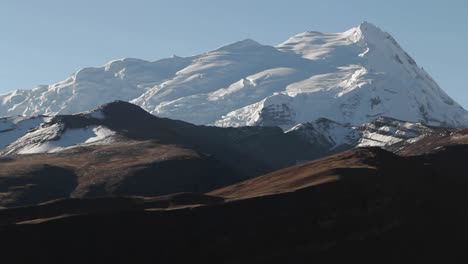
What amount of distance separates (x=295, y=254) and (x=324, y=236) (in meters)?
6.81

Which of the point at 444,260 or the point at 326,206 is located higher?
the point at 326,206

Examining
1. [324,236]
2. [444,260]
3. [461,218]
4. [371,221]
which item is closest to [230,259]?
[324,236]

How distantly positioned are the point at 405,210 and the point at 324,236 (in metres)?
21.7

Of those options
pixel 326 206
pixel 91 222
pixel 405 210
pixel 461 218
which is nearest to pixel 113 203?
pixel 91 222

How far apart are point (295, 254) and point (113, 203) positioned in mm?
31824

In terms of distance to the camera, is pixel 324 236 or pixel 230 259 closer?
pixel 230 259

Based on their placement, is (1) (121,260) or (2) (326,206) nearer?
(1) (121,260)

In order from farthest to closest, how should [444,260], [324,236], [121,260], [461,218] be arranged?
[461,218], [444,260], [324,236], [121,260]

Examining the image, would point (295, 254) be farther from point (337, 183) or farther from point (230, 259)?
point (337, 183)

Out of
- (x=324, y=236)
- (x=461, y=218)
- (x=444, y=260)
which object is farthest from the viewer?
(x=461, y=218)

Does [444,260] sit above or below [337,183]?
below

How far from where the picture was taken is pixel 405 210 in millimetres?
162500

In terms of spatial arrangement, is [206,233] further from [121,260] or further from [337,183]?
[337,183]

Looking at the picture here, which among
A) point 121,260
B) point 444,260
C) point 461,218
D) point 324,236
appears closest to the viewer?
point 121,260
